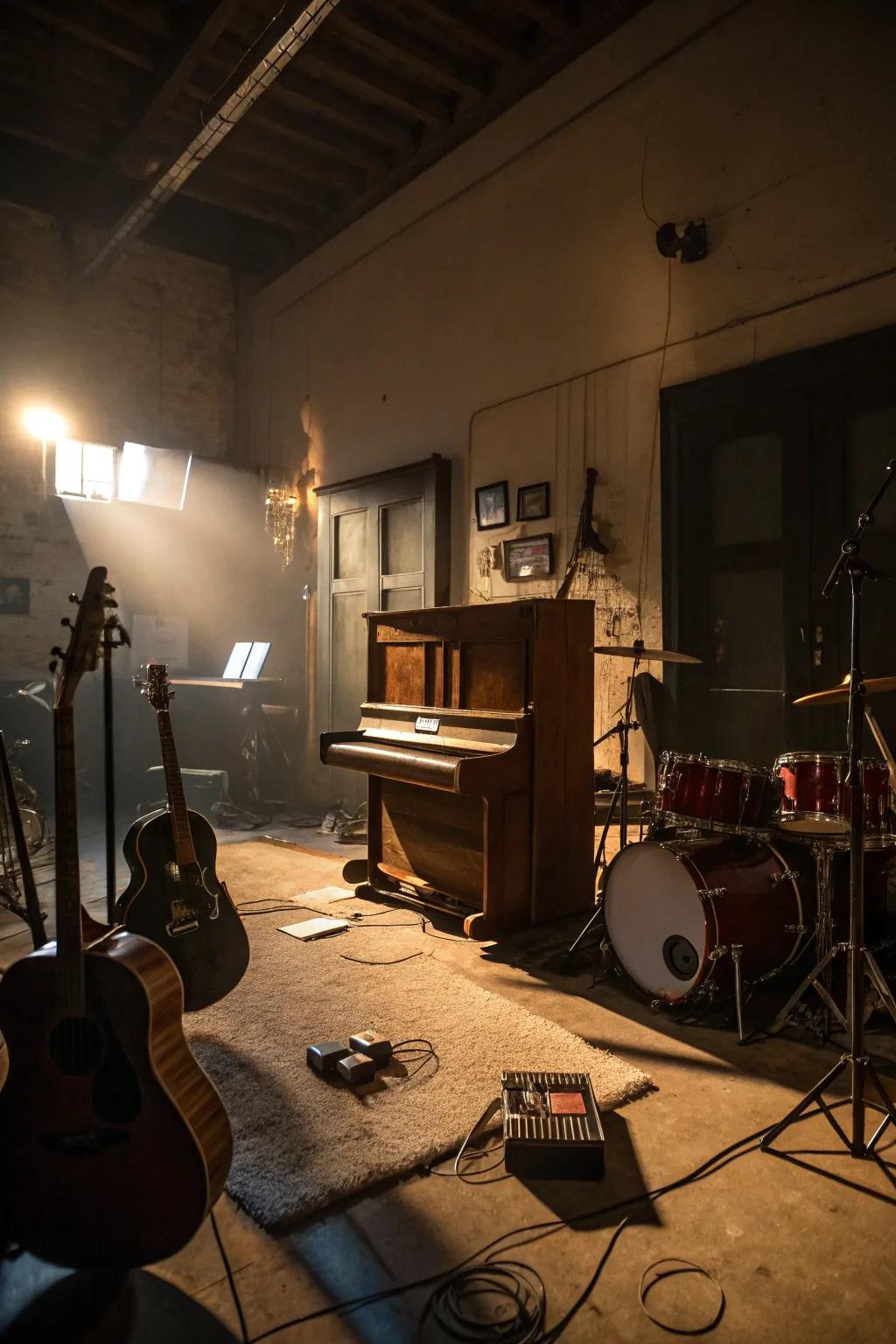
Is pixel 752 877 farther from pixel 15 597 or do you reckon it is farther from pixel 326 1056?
pixel 15 597

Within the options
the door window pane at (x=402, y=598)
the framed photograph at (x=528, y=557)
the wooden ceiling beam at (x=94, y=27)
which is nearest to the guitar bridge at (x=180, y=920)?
the framed photograph at (x=528, y=557)

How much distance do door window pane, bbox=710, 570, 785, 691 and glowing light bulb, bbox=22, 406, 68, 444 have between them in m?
5.74

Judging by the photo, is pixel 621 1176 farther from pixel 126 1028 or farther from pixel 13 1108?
pixel 13 1108

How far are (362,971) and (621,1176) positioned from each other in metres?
1.49

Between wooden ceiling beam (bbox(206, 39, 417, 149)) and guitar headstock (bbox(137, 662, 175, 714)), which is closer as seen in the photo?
guitar headstock (bbox(137, 662, 175, 714))

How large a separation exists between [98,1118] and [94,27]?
5913 mm

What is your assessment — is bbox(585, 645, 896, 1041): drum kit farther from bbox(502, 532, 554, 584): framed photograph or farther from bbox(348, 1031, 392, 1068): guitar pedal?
bbox(502, 532, 554, 584): framed photograph

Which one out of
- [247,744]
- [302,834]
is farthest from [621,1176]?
[247,744]

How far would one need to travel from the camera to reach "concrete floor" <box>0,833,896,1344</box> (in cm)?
156

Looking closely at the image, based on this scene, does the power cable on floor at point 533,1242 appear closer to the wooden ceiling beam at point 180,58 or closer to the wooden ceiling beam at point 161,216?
the wooden ceiling beam at point 180,58

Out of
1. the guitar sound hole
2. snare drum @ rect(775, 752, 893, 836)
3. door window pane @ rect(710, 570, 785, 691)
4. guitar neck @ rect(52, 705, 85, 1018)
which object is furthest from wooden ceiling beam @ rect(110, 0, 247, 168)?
the guitar sound hole

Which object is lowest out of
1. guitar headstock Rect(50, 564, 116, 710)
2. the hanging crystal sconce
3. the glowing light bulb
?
guitar headstock Rect(50, 564, 116, 710)

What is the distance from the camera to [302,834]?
6.04 m

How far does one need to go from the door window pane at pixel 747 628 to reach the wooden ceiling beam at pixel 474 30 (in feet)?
11.3
